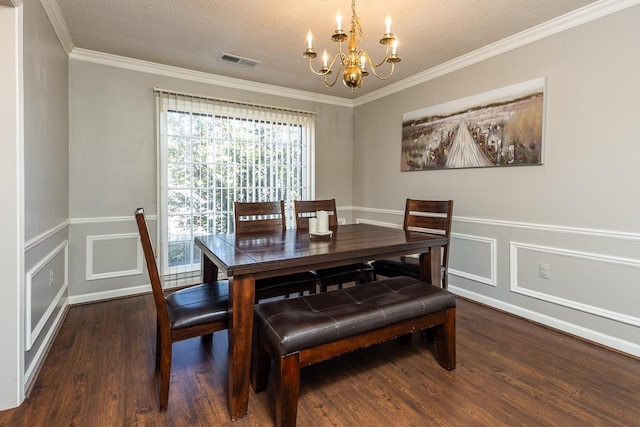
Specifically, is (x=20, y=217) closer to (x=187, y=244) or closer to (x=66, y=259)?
(x=66, y=259)

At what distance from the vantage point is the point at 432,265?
2295mm

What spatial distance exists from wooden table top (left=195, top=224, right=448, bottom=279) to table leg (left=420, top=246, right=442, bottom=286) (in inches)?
3.0

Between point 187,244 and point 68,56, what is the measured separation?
210 centimetres

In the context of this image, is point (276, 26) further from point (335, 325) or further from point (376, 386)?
point (376, 386)

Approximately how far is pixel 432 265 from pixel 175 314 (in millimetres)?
1685

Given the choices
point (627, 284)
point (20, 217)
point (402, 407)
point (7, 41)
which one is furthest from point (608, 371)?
point (7, 41)

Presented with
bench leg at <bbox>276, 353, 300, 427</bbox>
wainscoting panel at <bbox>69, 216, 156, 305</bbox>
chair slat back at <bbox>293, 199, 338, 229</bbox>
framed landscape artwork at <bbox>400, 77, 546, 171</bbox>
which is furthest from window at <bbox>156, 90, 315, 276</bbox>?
bench leg at <bbox>276, 353, 300, 427</bbox>

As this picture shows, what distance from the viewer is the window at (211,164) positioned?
3492mm

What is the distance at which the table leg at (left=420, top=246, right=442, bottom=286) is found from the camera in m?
2.29

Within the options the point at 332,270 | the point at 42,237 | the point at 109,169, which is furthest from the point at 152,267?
the point at 109,169

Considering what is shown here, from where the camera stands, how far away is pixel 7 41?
1.65 metres

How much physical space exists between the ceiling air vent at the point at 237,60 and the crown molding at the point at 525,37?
173cm

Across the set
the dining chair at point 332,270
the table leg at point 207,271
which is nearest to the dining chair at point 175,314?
the table leg at point 207,271

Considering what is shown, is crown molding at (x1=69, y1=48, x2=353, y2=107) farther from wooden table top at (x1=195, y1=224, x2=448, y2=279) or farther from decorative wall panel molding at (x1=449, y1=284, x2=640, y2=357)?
decorative wall panel molding at (x1=449, y1=284, x2=640, y2=357)
